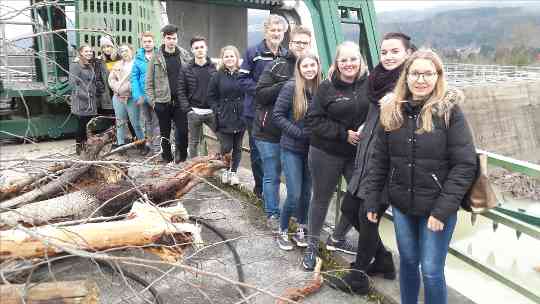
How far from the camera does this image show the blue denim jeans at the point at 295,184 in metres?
3.35

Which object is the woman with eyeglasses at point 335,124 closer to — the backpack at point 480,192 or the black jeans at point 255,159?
the backpack at point 480,192

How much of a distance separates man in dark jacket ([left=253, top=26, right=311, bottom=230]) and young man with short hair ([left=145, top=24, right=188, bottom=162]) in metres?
1.88

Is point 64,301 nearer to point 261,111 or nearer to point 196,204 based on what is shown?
point 261,111

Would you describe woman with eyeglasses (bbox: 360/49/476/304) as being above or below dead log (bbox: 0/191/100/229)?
→ above

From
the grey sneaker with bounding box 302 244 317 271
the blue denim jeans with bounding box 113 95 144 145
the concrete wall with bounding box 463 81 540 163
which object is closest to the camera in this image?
the grey sneaker with bounding box 302 244 317 271

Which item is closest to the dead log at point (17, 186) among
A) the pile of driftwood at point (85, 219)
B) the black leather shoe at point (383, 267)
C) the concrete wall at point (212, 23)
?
the pile of driftwood at point (85, 219)

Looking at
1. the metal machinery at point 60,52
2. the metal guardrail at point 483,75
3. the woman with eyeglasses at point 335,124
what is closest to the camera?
the woman with eyeglasses at point 335,124

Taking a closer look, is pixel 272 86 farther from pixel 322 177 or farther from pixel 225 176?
pixel 225 176

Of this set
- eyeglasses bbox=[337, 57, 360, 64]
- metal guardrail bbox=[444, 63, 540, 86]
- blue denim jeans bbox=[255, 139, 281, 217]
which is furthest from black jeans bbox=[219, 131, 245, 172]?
metal guardrail bbox=[444, 63, 540, 86]

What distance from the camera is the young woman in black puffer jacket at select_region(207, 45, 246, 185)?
437cm

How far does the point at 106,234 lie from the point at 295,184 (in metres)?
1.47

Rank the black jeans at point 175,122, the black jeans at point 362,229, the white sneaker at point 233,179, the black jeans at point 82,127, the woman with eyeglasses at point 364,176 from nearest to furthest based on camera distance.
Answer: the woman with eyeglasses at point 364,176 → the black jeans at point 362,229 → the white sneaker at point 233,179 → the black jeans at point 175,122 → the black jeans at point 82,127

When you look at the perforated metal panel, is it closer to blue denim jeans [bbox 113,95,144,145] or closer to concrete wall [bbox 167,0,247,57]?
blue denim jeans [bbox 113,95,144,145]

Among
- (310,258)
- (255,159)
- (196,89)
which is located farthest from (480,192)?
(196,89)
